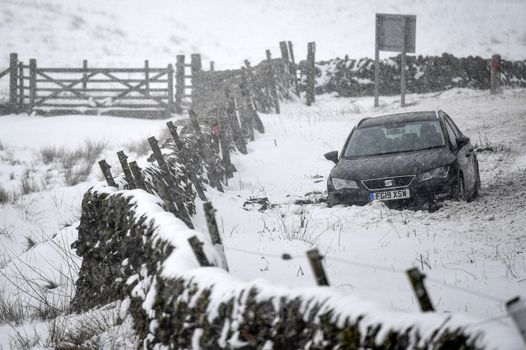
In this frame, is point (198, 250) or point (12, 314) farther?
point (12, 314)

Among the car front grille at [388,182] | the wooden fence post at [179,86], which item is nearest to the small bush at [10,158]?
the wooden fence post at [179,86]

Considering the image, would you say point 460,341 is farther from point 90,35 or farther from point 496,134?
point 90,35

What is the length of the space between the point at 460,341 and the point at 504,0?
61.0 meters

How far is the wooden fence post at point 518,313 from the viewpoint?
6.70ft

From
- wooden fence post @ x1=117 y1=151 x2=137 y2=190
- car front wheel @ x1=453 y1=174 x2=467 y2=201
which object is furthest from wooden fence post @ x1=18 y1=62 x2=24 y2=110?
car front wheel @ x1=453 y1=174 x2=467 y2=201

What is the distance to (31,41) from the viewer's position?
38.4 metres

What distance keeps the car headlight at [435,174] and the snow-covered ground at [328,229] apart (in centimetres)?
39

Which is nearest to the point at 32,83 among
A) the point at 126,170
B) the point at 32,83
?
A: the point at 32,83

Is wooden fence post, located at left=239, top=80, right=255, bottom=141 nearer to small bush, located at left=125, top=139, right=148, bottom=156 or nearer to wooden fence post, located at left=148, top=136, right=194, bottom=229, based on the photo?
small bush, located at left=125, top=139, right=148, bottom=156

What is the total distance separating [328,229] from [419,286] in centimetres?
502

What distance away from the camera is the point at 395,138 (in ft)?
30.0

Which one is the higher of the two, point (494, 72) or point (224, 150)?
point (494, 72)

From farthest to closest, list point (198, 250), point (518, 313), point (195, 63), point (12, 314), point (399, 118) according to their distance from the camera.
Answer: point (195, 63) < point (399, 118) < point (12, 314) < point (198, 250) < point (518, 313)

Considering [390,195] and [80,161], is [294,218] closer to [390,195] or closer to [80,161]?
[390,195]
